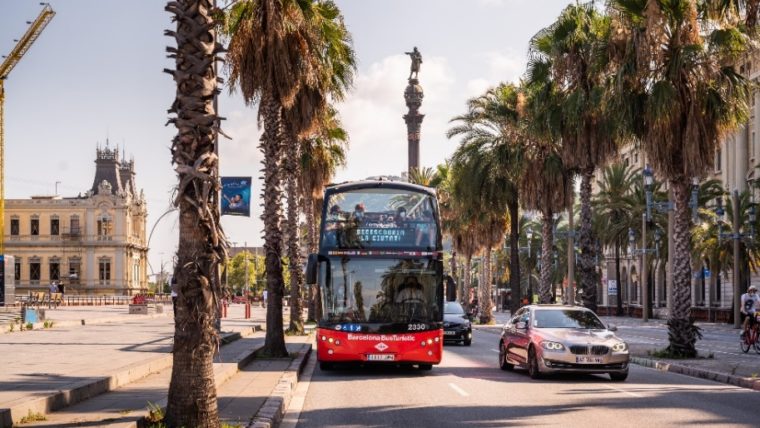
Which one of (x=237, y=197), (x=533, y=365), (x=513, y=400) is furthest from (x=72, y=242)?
(x=513, y=400)

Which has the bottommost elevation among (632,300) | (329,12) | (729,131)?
(632,300)

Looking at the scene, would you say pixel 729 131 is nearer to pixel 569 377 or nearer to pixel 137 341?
pixel 569 377

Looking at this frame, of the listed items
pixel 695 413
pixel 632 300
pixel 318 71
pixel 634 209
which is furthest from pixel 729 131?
pixel 632 300

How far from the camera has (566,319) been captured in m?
21.5

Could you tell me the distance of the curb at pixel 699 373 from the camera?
18922 millimetres

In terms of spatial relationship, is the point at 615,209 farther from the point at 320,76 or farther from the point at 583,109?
the point at 320,76

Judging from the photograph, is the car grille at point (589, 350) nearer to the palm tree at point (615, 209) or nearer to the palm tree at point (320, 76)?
the palm tree at point (320, 76)

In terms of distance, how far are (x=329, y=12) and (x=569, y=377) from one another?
13.3 meters

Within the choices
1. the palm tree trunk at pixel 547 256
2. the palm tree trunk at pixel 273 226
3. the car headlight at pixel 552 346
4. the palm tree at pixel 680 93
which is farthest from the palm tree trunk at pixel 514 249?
the car headlight at pixel 552 346

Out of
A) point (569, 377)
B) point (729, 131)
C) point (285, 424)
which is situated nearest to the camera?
point (285, 424)

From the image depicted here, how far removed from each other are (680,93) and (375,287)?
9534mm

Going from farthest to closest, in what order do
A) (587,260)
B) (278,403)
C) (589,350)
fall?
(587,260), (589,350), (278,403)

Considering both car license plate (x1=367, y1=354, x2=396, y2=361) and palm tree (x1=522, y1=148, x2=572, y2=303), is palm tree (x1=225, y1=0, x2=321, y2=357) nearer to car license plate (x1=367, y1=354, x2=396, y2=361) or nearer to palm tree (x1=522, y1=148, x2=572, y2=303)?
car license plate (x1=367, y1=354, x2=396, y2=361)

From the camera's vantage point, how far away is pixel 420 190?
2302 centimetres
